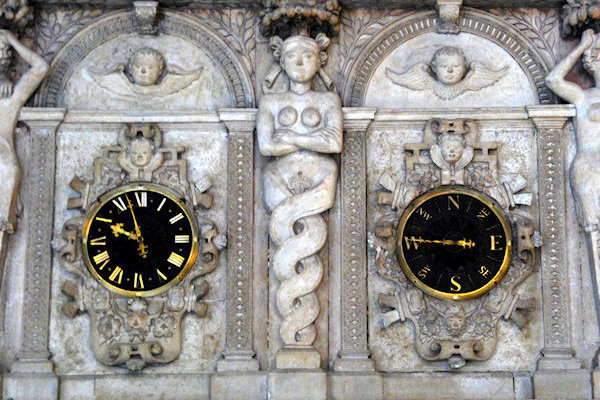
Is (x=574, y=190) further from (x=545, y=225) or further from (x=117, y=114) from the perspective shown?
(x=117, y=114)

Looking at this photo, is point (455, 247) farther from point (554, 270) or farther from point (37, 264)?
point (37, 264)

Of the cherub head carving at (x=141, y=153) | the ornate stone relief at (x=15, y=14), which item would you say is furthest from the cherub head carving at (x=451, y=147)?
the ornate stone relief at (x=15, y=14)

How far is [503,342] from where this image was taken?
1145 centimetres

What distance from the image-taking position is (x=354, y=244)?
1157 cm

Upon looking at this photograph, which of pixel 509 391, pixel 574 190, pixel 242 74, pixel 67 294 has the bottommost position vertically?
pixel 509 391

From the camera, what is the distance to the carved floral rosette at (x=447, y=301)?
11.4m

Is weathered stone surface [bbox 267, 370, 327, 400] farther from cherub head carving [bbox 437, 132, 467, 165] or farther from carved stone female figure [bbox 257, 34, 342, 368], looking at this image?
cherub head carving [bbox 437, 132, 467, 165]

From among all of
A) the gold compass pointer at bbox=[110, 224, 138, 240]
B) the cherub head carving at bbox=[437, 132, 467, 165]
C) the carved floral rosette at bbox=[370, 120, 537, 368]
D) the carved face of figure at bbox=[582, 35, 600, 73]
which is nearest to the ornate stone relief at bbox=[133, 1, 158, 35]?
the gold compass pointer at bbox=[110, 224, 138, 240]

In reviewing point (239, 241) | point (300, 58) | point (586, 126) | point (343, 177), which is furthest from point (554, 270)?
point (300, 58)

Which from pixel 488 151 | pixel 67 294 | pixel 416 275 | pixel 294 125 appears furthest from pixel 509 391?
pixel 67 294

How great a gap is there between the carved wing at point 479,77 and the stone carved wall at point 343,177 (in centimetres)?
1

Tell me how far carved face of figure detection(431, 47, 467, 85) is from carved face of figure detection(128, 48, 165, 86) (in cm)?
248

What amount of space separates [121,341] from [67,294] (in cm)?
62

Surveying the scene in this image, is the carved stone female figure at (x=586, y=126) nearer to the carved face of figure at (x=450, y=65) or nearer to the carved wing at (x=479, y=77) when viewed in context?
the carved wing at (x=479, y=77)
